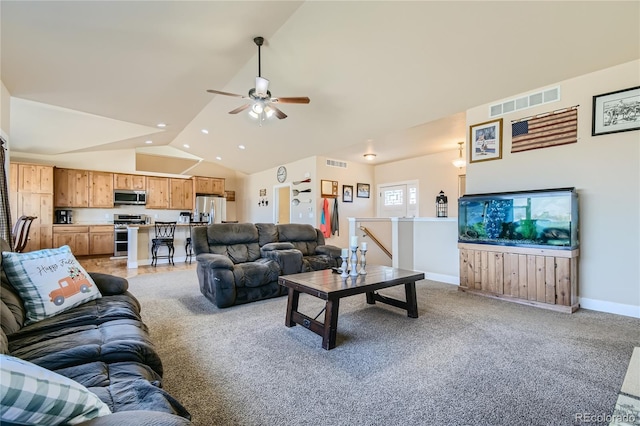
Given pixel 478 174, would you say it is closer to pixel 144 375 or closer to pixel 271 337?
pixel 271 337

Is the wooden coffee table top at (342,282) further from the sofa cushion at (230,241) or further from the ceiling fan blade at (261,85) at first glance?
the ceiling fan blade at (261,85)

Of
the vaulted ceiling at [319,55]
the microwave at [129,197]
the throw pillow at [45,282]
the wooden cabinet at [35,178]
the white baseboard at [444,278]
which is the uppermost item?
the vaulted ceiling at [319,55]

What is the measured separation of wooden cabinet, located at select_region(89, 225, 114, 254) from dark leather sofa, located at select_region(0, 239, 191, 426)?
6778 mm

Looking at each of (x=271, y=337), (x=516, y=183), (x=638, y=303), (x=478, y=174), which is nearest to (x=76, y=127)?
(x=271, y=337)

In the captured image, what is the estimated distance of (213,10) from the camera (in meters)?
2.74

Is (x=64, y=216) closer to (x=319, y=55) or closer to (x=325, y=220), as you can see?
(x=325, y=220)

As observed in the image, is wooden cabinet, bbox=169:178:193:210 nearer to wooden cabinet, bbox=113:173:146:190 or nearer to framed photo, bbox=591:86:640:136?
wooden cabinet, bbox=113:173:146:190

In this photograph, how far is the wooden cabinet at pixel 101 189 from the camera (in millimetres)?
7824

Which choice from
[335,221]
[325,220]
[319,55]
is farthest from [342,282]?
[335,221]

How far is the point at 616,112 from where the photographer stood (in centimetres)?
308

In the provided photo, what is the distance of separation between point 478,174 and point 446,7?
2240mm


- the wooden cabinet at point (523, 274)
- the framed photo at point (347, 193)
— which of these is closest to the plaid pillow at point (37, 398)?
the wooden cabinet at point (523, 274)

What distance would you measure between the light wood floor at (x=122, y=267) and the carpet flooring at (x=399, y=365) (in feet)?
9.12

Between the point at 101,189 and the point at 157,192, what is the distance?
1373 mm
